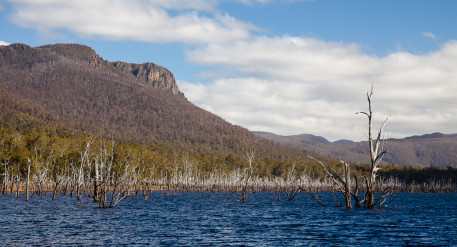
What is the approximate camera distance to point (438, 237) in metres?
33.6

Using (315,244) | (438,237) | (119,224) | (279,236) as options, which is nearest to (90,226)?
(119,224)

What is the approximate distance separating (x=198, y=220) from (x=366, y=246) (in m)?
20.6

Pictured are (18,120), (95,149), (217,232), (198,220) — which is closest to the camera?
(217,232)

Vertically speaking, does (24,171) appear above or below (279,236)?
above

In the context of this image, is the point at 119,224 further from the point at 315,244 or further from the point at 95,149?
the point at 95,149

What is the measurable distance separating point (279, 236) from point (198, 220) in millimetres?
14026

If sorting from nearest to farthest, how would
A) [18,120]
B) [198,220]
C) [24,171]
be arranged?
[198,220] < [24,171] < [18,120]

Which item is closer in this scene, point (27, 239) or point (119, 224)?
point (27, 239)

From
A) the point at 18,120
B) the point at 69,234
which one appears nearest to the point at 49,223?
the point at 69,234

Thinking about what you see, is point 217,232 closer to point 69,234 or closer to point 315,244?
point 315,244

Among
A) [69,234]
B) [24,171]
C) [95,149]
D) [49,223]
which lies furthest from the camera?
[95,149]

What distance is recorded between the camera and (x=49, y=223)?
38.5 metres

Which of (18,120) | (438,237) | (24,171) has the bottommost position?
(438,237)

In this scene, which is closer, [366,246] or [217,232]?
[366,246]
